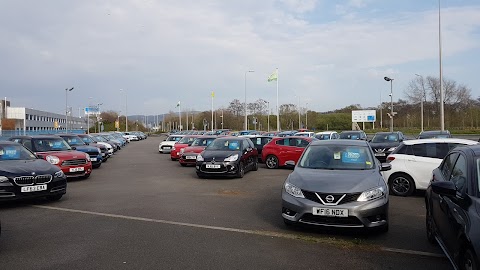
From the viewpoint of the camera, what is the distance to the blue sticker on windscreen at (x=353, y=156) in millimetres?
7793

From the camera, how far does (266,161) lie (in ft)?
60.6

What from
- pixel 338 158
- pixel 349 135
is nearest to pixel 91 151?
pixel 338 158

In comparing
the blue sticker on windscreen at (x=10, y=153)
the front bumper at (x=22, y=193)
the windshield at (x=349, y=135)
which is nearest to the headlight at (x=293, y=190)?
the front bumper at (x=22, y=193)

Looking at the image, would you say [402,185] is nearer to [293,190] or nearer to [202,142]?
[293,190]

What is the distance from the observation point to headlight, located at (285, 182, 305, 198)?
21.5 ft

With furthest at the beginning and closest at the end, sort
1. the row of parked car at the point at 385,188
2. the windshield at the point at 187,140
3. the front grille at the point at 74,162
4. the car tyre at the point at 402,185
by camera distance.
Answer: the windshield at the point at 187,140 < the front grille at the point at 74,162 < the car tyre at the point at 402,185 < the row of parked car at the point at 385,188

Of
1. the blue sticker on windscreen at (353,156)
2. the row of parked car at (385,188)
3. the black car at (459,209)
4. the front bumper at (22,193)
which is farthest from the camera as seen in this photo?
the front bumper at (22,193)

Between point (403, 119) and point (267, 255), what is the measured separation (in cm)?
7380

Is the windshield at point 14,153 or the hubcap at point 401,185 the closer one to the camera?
the windshield at point 14,153

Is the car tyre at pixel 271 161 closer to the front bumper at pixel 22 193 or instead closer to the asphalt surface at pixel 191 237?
the asphalt surface at pixel 191 237

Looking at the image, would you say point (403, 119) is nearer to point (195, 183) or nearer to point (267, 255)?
point (195, 183)

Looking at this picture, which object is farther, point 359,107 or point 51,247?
point 359,107

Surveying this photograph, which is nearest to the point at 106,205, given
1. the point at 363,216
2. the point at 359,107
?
the point at 363,216

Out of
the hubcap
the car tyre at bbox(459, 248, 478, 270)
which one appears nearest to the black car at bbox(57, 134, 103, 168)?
the hubcap
